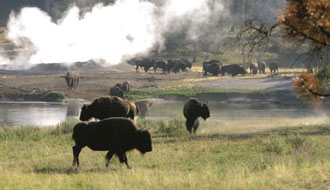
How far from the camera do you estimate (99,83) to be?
5581cm

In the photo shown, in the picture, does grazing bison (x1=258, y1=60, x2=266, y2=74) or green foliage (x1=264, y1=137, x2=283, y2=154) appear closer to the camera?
green foliage (x1=264, y1=137, x2=283, y2=154)

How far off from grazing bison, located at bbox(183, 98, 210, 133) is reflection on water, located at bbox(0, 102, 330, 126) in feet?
35.9

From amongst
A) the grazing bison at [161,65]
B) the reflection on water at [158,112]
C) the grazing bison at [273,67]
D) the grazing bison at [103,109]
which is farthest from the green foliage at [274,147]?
the grazing bison at [273,67]

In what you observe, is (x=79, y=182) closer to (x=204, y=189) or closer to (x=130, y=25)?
(x=204, y=189)

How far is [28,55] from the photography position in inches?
3120

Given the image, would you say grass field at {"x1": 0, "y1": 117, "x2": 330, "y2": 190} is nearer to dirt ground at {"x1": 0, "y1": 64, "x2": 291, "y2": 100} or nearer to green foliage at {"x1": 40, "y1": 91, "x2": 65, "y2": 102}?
green foliage at {"x1": 40, "y1": 91, "x2": 65, "y2": 102}

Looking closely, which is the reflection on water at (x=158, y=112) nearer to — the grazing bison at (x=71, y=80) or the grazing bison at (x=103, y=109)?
the grazing bison at (x=71, y=80)

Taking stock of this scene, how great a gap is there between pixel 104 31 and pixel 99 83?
3192 centimetres

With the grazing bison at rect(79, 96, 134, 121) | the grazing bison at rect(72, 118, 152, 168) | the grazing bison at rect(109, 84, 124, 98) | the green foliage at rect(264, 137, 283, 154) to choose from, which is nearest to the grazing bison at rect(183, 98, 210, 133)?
the grazing bison at rect(79, 96, 134, 121)

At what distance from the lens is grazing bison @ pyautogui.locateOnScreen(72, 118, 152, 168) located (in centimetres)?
1437

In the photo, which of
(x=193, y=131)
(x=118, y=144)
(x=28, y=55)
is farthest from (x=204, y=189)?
(x=28, y=55)

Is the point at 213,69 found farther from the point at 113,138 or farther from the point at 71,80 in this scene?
the point at 113,138

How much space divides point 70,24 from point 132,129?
76806 mm

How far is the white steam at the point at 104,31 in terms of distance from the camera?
7794 centimetres
